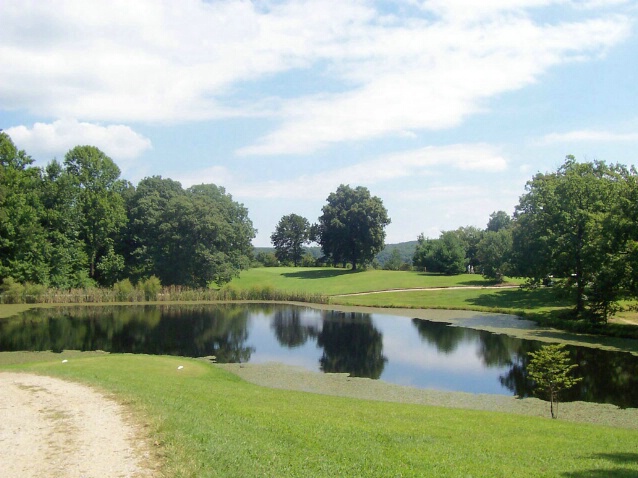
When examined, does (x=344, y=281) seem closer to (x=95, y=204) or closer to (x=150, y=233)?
(x=150, y=233)

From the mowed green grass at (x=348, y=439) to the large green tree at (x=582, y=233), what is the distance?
21803 millimetres

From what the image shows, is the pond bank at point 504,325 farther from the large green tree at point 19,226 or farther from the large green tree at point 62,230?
the large green tree at point 19,226

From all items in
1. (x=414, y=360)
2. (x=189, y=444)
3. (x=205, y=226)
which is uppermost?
(x=205, y=226)

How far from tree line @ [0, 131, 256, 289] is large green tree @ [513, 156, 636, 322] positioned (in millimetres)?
35823

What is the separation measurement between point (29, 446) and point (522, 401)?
1774cm

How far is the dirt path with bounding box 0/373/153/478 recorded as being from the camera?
8.33m

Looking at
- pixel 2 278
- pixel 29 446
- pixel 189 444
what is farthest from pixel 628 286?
pixel 2 278

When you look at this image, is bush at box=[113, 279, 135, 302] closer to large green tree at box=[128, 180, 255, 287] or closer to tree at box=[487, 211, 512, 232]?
large green tree at box=[128, 180, 255, 287]

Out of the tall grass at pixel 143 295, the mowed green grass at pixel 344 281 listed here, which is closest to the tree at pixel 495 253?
the mowed green grass at pixel 344 281

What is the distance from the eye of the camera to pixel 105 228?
6312cm

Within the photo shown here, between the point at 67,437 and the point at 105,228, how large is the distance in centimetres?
5787

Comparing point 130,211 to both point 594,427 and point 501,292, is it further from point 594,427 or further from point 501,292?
point 594,427

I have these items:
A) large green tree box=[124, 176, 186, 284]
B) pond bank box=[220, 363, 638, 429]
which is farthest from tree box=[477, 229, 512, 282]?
pond bank box=[220, 363, 638, 429]

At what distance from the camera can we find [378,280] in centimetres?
7269
